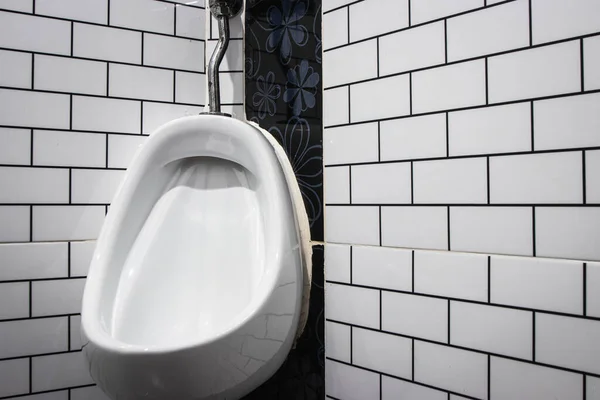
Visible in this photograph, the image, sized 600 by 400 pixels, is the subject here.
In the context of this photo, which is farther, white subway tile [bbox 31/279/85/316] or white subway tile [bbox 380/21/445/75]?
white subway tile [bbox 31/279/85/316]

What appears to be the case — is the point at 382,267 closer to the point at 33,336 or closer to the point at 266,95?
the point at 266,95

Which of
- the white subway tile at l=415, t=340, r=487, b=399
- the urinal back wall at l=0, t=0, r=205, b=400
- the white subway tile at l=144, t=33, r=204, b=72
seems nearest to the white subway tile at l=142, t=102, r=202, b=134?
the urinal back wall at l=0, t=0, r=205, b=400

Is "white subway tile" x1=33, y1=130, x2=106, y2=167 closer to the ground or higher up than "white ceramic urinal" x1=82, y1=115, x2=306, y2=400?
higher up

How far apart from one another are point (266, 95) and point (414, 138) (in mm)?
499

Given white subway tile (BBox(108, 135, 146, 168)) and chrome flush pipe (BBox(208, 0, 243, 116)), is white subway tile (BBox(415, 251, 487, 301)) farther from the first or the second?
white subway tile (BBox(108, 135, 146, 168))

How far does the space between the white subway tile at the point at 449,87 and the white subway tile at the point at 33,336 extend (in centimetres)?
101

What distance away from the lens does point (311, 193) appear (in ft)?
3.50

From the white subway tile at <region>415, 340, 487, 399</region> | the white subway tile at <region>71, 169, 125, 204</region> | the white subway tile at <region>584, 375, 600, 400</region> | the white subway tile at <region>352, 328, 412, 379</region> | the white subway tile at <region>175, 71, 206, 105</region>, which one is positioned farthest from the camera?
the white subway tile at <region>175, 71, 206, 105</region>

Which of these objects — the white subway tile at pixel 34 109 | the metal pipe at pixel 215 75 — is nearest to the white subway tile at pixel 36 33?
the white subway tile at pixel 34 109

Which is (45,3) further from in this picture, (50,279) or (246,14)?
(50,279)

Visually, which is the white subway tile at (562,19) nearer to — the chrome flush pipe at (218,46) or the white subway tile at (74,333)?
the chrome flush pipe at (218,46)

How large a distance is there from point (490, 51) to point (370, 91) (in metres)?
0.26

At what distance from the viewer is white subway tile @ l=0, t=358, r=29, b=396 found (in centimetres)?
100

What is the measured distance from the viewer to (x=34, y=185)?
1041mm
